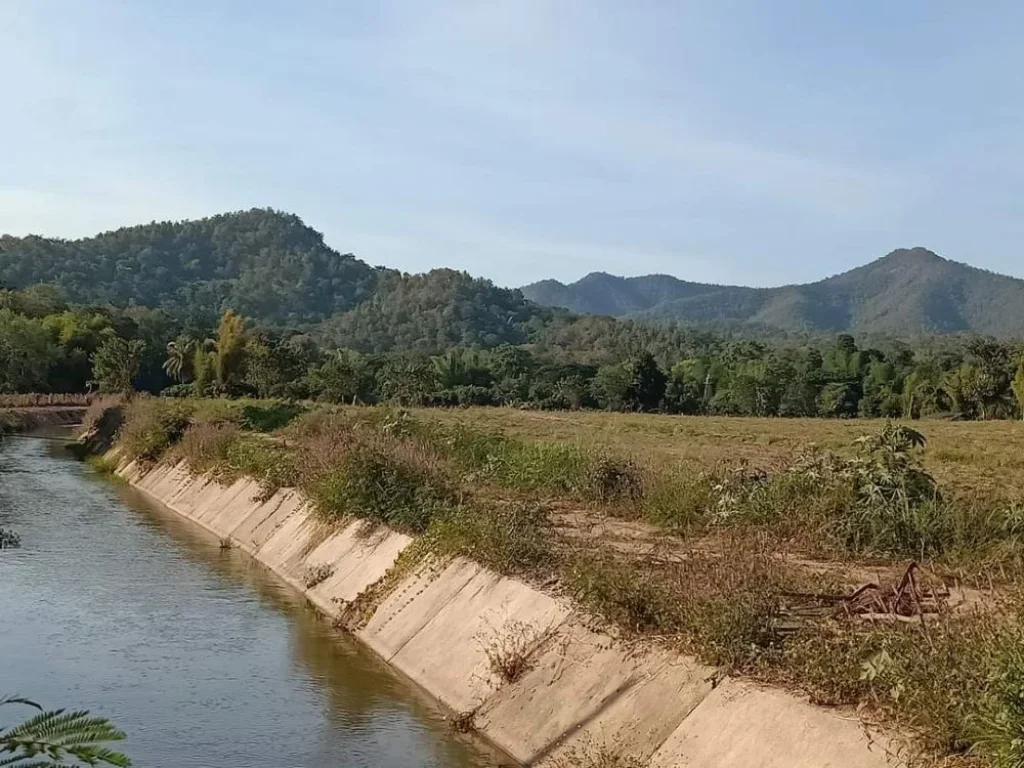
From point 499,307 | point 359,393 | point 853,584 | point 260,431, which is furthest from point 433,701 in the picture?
point 499,307

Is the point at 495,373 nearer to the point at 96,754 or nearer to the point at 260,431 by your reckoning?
the point at 260,431

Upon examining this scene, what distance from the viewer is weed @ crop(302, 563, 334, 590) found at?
19.8 meters

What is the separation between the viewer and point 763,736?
9047 millimetres

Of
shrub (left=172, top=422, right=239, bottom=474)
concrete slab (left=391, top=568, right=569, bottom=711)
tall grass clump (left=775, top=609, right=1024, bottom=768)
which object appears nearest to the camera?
tall grass clump (left=775, top=609, right=1024, bottom=768)

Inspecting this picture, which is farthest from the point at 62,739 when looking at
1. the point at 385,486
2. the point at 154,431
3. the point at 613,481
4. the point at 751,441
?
the point at 751,441

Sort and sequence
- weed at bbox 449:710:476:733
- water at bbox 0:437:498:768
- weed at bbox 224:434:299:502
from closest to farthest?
water at bbox 0:437:498:768, weed at bbox 449:710:476:733, weed at bbox 224:434:299:502

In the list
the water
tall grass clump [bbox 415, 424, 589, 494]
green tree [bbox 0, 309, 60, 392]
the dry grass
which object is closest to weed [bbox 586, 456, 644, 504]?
tall grass clump [bbox 415, 424, 589, 494]

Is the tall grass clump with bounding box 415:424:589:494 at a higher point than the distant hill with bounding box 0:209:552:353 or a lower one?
lower

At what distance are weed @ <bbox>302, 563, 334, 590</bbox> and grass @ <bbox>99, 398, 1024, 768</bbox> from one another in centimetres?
108

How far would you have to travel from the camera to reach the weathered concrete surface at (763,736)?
8328mm

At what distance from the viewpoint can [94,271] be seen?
17688 centimetres

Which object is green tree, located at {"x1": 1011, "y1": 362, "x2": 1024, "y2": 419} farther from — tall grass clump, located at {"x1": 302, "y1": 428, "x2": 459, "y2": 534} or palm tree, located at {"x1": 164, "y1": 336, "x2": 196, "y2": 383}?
tall grass clump, located at {"x1": 302, "y1": 428, "x2": 459, "y2": 534}

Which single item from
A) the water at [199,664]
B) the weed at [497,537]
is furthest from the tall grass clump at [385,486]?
the water at [199,664]

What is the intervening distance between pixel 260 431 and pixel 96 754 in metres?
38.3
